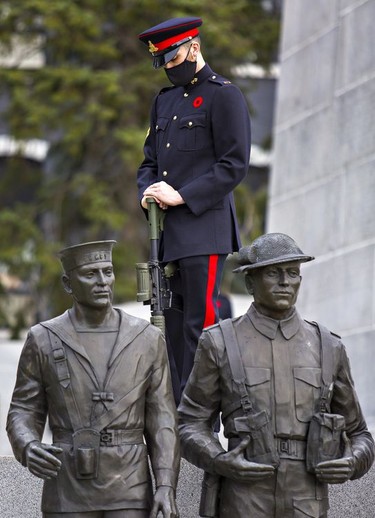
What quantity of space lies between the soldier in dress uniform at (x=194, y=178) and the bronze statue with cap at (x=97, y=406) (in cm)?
124

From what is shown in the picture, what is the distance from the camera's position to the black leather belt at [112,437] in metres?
8.32

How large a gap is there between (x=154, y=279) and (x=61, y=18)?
46.8ft

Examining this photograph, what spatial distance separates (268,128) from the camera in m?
29.4

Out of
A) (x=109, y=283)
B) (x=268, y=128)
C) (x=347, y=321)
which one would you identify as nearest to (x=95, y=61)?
(x=268, y=128)

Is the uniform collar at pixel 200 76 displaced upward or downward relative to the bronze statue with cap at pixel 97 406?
upward

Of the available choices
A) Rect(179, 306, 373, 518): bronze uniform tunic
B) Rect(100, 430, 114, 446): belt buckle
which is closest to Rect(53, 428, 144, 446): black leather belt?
Rect(100, 430, 114, 446): belt buckle

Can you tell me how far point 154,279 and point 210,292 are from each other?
0.33 metres

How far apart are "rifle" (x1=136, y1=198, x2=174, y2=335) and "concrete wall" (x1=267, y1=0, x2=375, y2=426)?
3277 millimetres

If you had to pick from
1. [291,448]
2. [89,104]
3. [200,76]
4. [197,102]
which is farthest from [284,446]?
[89,104]

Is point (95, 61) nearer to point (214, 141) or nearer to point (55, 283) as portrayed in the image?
point (55, 283)

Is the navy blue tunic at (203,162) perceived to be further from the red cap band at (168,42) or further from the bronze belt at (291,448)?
the bronze belt at (291,448)

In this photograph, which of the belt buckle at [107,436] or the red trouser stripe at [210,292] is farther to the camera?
the red trouser stripe at [210,292]

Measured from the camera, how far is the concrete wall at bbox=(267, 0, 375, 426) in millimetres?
13562

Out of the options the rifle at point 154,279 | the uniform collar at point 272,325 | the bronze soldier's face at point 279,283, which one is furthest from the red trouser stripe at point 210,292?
the bronze soldier's face at point 279,283
